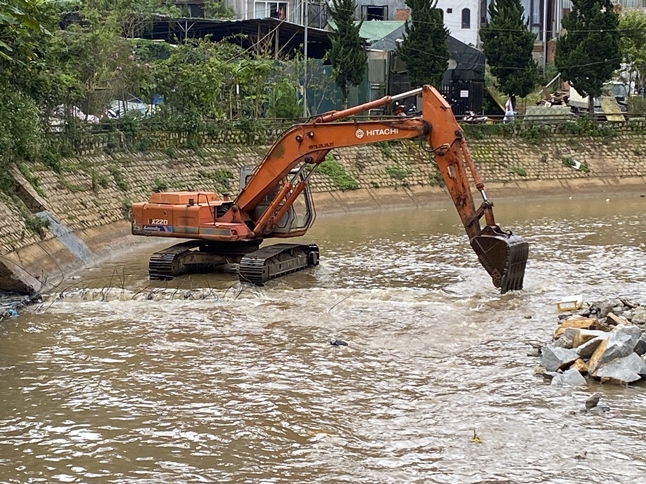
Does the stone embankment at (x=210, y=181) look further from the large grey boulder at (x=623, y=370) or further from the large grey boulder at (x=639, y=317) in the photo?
the large grey boulder at (x=623, y=370)

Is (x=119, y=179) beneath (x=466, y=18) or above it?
beneath

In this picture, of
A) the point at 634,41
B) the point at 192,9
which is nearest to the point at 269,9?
the point at 192,9

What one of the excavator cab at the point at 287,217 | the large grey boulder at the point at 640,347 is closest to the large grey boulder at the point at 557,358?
the large grey boulder at the point at 640,347

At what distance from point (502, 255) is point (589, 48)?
2883cm

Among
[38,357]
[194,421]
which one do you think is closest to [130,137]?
[38,357]

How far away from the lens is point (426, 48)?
146 feet

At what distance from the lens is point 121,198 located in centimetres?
2767

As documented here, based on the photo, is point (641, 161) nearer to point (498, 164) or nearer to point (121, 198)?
point (498, 164)

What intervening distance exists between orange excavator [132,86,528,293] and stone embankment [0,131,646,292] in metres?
2.38

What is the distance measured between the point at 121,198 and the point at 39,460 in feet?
56.9

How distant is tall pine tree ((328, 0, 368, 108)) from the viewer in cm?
4372

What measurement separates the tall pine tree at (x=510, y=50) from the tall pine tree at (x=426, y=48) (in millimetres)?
2509

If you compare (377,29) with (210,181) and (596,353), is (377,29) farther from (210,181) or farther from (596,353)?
(596,353)

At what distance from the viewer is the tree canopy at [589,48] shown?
1770 inches
